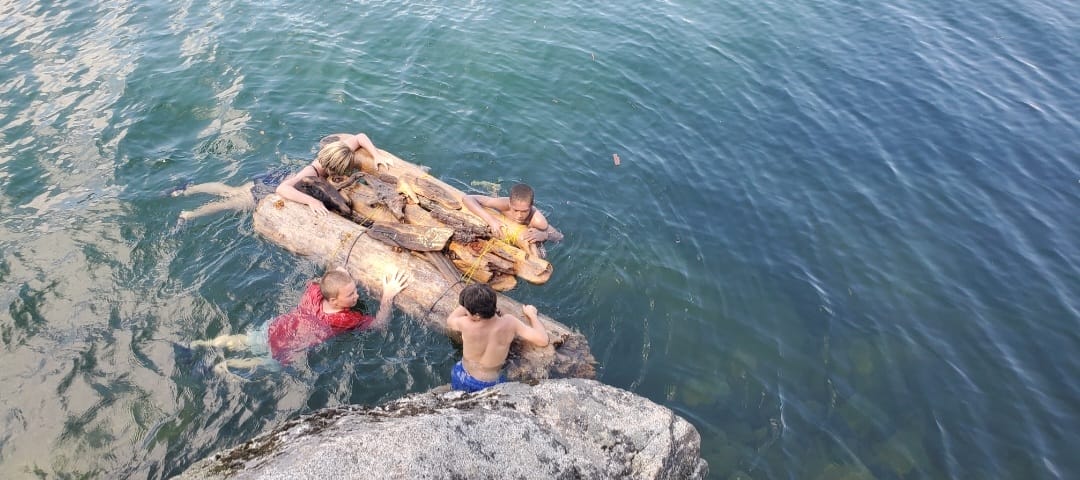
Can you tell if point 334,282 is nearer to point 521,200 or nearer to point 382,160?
point 521,200

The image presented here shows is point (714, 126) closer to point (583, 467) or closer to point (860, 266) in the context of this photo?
point (860, 266)

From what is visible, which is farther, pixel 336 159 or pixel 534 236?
pixel 336 159

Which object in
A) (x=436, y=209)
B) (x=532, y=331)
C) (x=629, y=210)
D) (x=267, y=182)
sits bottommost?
(x=629, y=210)

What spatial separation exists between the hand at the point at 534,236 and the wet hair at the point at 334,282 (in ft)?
7.73

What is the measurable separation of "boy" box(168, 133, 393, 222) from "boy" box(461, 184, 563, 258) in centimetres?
172

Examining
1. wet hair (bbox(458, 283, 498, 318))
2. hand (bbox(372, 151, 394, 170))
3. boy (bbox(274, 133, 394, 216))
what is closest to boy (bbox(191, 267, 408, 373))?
boy (bbox(274, 133, 394, 216))

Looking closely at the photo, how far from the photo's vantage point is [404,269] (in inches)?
278

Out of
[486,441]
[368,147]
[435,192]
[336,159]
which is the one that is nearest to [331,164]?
[336,159]

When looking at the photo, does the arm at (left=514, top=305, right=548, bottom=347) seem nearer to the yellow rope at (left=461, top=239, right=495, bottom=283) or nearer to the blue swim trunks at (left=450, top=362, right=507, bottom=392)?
the blue swim trunks at (left=450, top=362, right=507, bottom=392)

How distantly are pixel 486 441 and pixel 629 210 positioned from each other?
20.4ft

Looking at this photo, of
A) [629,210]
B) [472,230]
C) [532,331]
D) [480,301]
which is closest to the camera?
[480,301]

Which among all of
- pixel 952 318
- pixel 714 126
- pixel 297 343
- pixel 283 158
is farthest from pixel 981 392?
pixel 283 158

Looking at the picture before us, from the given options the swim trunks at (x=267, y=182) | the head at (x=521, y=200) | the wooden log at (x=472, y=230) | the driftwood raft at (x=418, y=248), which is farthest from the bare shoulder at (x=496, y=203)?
the swim trunks at (x=267, y=182)

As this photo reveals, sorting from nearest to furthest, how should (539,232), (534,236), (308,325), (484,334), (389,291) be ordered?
(484,334), (389,291), (308,325), (534,236), (539,232)
